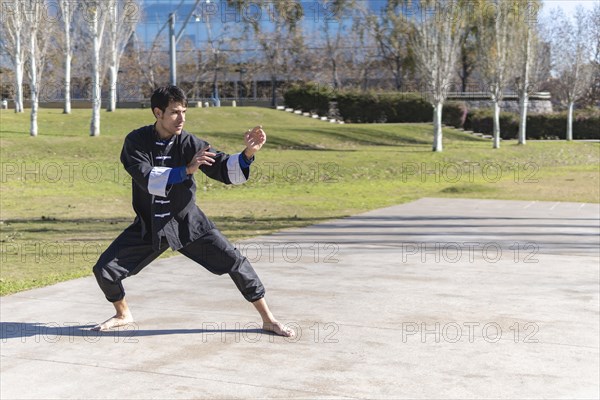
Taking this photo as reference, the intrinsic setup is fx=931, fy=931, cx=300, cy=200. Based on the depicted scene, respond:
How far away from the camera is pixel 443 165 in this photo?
105 ft

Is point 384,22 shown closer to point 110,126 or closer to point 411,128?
point 411,128

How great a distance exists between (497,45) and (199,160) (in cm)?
3790

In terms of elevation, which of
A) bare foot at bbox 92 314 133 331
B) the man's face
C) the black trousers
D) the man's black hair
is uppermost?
the man's black hair

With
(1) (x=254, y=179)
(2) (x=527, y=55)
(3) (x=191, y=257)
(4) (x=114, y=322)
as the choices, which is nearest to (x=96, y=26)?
(1) (x=254, y=179)

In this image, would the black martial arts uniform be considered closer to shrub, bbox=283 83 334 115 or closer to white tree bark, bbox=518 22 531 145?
white tree bark, bbox=518 22 531 145

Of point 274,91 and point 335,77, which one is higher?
point 335,77

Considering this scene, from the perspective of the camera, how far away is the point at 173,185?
6285 mm

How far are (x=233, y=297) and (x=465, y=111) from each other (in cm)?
4675

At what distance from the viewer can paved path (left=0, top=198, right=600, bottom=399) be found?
568 cm

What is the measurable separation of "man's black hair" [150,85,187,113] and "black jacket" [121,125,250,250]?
258 millimetres

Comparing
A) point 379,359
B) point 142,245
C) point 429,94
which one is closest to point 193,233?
point 142,245

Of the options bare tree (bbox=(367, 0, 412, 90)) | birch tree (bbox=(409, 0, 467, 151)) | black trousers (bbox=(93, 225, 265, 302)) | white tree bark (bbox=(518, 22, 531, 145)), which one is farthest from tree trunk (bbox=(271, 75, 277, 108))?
black trousers (bbox=(93, 225, 265, 302))

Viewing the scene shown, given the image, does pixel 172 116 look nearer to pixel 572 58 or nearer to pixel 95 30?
pixel 95 30

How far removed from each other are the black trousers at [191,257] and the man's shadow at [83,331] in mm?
400
